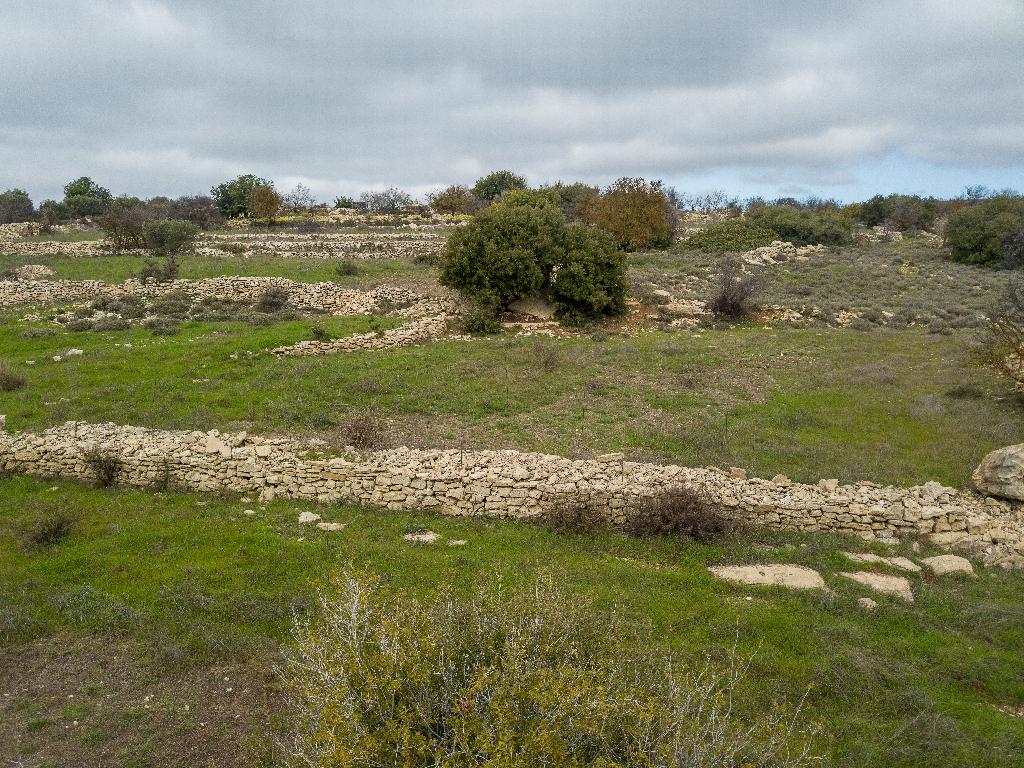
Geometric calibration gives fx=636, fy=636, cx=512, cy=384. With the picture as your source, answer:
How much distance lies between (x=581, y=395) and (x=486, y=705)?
11.3 metres

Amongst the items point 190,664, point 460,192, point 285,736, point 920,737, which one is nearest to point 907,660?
point 920,737

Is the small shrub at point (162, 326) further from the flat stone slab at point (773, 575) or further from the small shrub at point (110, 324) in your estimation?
the flat stone slab at point (773, 575)

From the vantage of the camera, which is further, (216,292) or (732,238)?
(732,238)

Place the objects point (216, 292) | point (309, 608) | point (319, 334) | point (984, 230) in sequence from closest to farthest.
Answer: point (309, 608), point (319, 334), point (216, 292), point (984, 230)

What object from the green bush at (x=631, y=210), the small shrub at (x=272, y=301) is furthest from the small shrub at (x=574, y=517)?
the green bush at (x=631, y=210)

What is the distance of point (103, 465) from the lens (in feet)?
35.6

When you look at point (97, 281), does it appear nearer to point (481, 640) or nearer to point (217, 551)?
point (217, 551)

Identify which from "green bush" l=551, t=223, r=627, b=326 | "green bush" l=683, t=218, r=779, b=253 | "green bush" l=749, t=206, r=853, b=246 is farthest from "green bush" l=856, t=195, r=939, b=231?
"green bush" l=551, t=223, r=627, b=326

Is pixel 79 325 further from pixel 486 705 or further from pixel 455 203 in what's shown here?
pixel 455 203

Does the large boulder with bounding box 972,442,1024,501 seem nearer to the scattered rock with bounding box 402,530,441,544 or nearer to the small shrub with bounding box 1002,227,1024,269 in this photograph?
the scattered rock with bounding box 402,530,441,544

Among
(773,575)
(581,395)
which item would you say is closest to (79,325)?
(581,395)

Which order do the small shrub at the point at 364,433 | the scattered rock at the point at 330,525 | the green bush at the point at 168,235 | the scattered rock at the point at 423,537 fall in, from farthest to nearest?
the green bush at the point at 168,235 → the small shrub at the point at 364,433 → the scattered rock at the point at 330,525 → the scattered rock at the point at 423,537

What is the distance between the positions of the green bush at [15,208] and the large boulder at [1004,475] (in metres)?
63.4

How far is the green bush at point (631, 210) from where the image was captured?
127 ft
